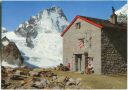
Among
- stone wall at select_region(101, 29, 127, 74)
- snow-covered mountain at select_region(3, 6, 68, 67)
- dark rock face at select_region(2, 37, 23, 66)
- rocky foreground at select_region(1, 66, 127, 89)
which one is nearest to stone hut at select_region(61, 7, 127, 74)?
stone wall at select_region(101, 29, 127, 74)

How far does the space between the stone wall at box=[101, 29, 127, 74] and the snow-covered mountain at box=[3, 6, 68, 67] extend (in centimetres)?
4448

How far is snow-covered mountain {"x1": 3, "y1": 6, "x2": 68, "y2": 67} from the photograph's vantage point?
291 ft

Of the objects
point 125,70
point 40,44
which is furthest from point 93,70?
point 40,44

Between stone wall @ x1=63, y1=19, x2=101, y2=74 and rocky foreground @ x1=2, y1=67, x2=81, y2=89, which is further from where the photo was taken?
stone wall @ x1=63, y1=19, x2=101, y2=74

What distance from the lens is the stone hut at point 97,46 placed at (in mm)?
34531

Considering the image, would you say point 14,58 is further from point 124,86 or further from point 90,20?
point 124,86

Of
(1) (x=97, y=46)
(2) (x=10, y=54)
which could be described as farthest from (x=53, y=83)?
(2) (x=10, y=54)

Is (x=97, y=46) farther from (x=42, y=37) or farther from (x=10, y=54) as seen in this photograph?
(x=42, y=37)

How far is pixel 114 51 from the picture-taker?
3544 centimetres

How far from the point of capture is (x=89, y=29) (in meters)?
35.8

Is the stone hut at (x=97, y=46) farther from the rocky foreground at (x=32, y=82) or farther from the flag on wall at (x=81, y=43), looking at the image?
the rocky foreground at (x=32, y=82)

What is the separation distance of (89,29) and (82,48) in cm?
239

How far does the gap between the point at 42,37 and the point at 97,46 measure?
8298 centimetres

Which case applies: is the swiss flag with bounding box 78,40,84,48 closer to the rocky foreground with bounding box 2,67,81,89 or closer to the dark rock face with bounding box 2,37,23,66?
the rocky foreground with bounding box 2,67,81,89
